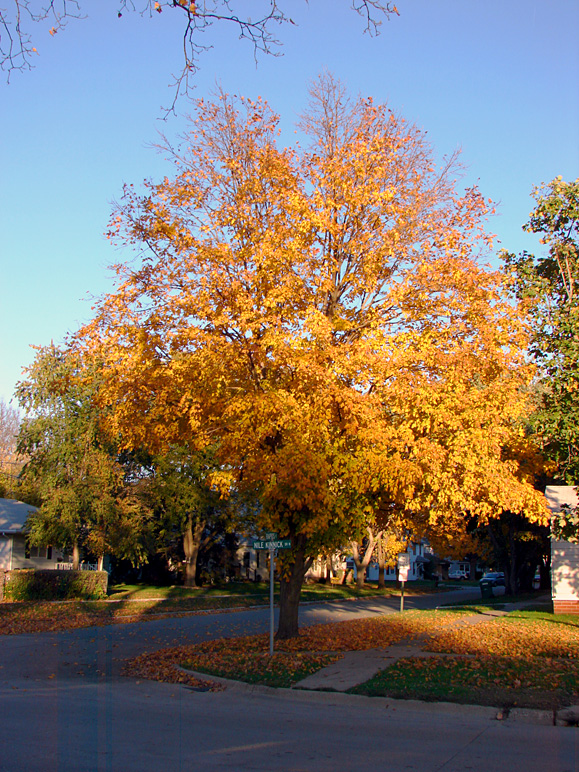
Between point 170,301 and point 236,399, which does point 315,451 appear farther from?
point 170,301

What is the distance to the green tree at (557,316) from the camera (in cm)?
1845

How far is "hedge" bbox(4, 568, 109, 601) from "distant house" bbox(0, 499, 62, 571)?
476 cm

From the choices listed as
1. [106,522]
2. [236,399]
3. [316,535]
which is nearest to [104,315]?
[236,399]

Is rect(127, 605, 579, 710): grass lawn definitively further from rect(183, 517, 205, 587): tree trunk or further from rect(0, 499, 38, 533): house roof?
rect(183, 517, 205, 587): tree trunk

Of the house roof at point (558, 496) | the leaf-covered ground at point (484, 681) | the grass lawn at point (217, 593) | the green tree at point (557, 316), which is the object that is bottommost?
the grass lawn at point (217, 593)

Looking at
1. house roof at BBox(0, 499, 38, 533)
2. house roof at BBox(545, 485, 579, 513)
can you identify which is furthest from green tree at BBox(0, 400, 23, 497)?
house roof at BBox(545, 485, 579, 513)

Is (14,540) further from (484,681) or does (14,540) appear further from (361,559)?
(484,681)

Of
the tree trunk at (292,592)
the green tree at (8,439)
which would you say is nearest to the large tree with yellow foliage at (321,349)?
the tree trunk at (292,592)

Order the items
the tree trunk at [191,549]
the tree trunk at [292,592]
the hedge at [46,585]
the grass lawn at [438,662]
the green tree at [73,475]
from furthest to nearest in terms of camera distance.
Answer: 1. the tree trunk at [191,549]
2. the green tree at [73,475]
3. the hedge at [46,585]
4. the tree trunk at [292,592]
5. the grass lawn at [438,662]

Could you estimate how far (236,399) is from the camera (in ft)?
44.7

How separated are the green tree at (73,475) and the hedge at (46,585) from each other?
9.27 feet

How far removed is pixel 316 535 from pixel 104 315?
22.1ft

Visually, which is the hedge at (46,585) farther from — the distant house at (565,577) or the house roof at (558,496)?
the house roof at (558,496)

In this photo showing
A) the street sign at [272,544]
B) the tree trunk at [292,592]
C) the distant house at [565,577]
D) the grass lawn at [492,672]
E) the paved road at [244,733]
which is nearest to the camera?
the paved road at [244,733]
